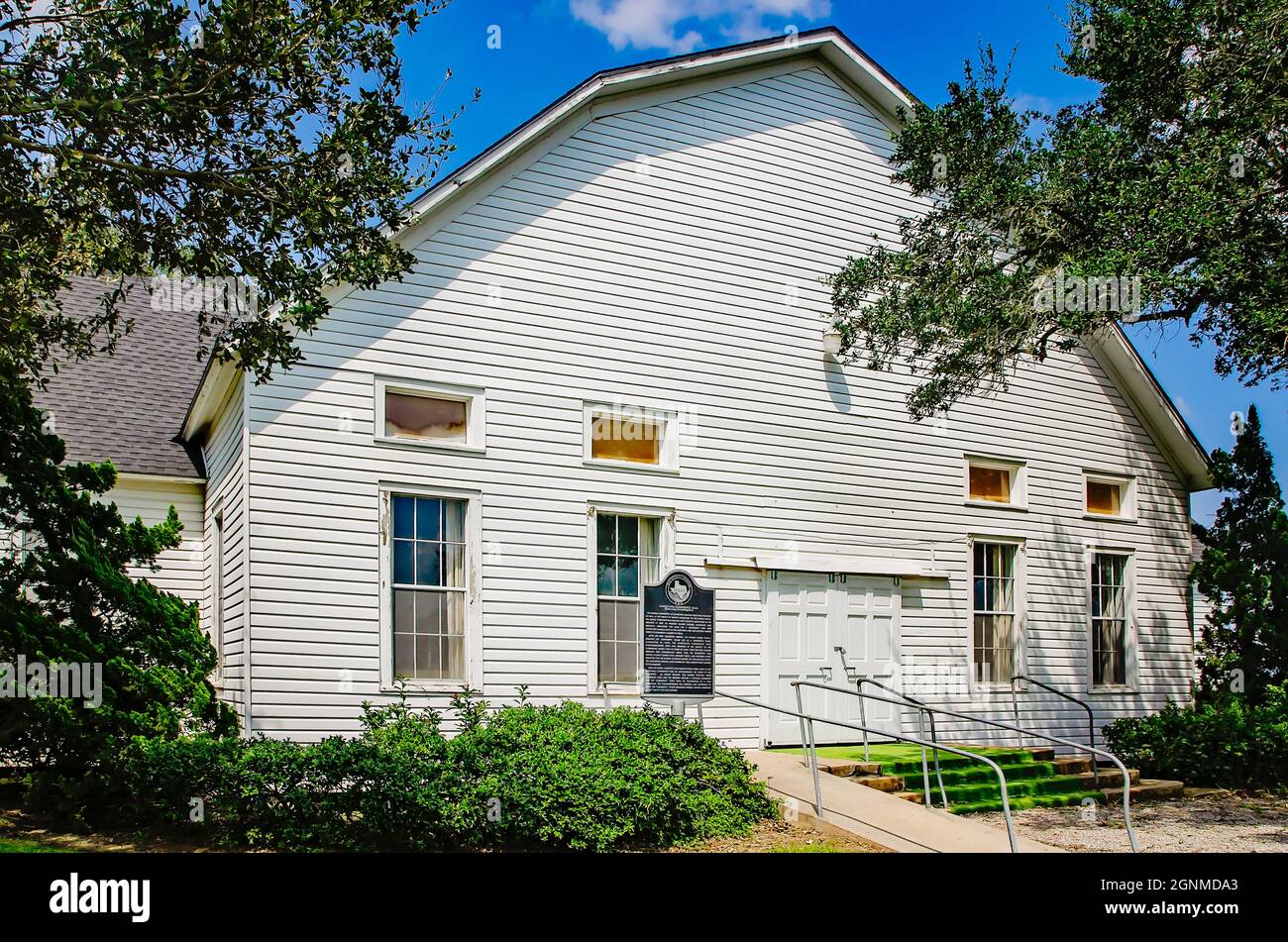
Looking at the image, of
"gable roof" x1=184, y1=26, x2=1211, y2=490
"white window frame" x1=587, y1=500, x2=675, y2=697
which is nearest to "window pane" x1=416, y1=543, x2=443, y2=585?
"white window frame" x1=587, y1=500, x2=675, y2=697

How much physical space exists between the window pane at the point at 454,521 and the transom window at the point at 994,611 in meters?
7.39

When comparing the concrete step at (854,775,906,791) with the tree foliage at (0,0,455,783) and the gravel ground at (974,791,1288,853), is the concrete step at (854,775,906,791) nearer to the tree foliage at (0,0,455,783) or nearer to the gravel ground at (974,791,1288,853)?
the gravel ground at (974,791,1288,853)

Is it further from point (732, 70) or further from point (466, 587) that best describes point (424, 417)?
point (732, 70)

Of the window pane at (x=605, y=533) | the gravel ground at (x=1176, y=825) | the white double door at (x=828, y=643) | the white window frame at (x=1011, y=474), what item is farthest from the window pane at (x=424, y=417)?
the white window frame at (x=1011, y=474)

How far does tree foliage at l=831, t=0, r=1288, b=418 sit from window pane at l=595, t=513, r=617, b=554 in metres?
3.81

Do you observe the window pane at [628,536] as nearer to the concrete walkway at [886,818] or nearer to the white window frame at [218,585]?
the concrete walkway at [886,818]

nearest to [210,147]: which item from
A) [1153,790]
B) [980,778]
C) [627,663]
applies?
[627,663]

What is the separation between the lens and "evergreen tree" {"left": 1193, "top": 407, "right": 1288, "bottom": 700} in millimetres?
16969

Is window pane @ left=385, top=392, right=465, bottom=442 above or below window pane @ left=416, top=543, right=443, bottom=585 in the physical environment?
above

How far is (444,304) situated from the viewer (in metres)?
12.6

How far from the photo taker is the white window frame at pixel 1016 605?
15789 millimetres

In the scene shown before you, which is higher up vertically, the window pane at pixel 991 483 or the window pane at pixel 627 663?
the window pane at pixel 991 483

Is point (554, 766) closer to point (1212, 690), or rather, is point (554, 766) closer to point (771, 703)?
point (771, 703)

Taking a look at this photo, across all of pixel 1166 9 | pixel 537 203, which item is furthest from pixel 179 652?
pixel 1166 9
